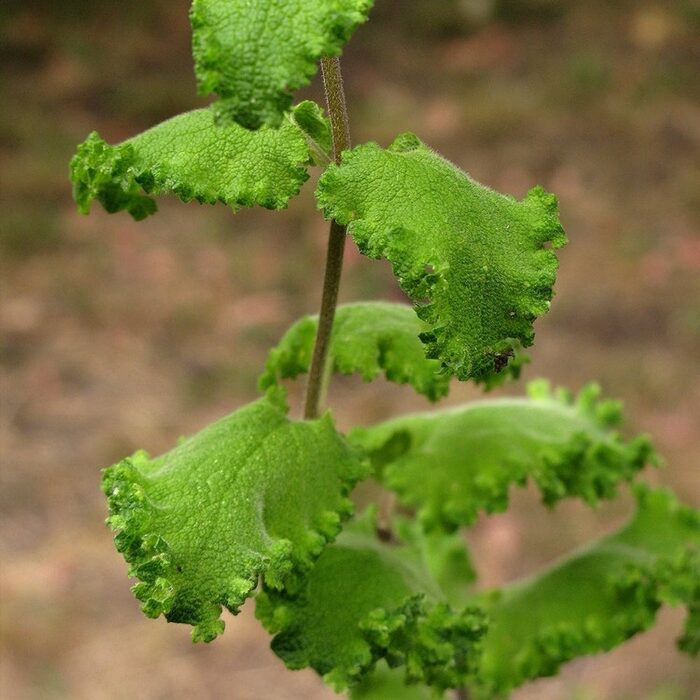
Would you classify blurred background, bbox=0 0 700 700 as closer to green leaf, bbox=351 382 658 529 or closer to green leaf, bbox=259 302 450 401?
green leaf, bbox=351 382 658 529

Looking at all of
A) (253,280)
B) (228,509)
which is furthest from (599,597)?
(253,280)

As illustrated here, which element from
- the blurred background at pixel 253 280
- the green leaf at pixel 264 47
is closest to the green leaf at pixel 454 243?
the green leaf at pixel 264 47

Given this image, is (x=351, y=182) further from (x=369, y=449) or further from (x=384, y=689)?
(x=384, y=689)

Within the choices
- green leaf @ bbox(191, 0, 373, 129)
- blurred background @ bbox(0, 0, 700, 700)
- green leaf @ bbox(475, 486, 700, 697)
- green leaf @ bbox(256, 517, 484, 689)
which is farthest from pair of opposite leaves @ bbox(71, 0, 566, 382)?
blurred background @ bbox(0, 0, 700, 700)

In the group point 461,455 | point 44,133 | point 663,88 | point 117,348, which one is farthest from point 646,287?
point 461,455

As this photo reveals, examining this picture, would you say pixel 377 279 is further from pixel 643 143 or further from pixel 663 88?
pixel 663 88

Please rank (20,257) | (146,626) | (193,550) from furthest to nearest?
1. (20,257)
2. (146,626)
3. (193,550)
